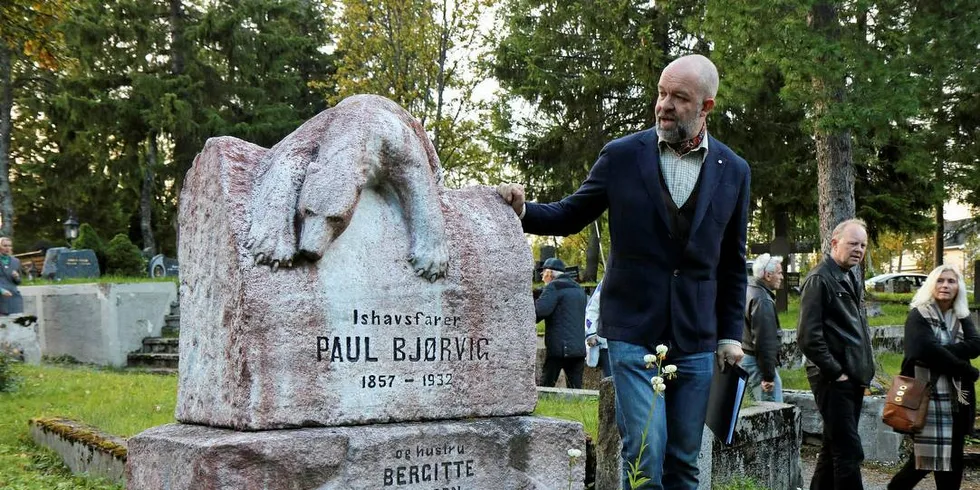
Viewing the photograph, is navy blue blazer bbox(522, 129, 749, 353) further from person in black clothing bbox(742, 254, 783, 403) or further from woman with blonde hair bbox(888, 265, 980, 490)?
person in black clothing bbox(742, 254, 783, 403)

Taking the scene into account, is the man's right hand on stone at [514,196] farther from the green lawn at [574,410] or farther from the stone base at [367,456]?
the green lawn at [574,410]

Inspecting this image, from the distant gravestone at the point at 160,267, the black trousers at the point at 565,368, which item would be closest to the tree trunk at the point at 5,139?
the distant gravestone at the point at 160,267

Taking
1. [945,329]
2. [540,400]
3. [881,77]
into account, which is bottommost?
[540,400]

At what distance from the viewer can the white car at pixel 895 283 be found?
42969 mm

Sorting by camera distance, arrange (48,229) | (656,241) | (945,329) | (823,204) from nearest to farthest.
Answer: (656,241) < (945,329) < (823,204) < (48,229)

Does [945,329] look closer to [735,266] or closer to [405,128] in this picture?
[735,266]

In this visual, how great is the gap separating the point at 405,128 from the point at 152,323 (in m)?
14.6

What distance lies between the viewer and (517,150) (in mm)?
24016

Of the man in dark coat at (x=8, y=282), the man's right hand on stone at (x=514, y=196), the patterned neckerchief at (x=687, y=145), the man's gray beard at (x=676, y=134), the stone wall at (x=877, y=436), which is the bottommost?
the stone wall at (x=877, y=436)

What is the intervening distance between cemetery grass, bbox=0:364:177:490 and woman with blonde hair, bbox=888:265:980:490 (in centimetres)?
544

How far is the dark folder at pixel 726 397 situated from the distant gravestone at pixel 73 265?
20065mm

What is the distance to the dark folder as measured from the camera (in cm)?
386

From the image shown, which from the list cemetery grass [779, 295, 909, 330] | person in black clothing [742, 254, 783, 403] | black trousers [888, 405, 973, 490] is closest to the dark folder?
black trousers [888, 405, 973, 490]

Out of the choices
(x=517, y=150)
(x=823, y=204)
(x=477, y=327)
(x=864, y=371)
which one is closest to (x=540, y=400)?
(x=864, y=371)
